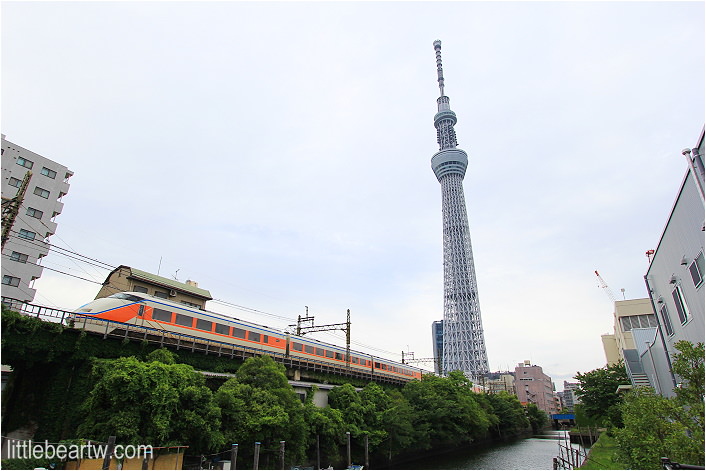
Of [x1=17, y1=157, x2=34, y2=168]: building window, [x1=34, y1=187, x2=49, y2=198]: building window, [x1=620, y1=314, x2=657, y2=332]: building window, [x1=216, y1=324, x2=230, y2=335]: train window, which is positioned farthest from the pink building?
[x1=17, y1=157, x2=34, y2=168]: building window

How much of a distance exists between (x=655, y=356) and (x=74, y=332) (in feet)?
96.8

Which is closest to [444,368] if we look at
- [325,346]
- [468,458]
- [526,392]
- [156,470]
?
[526,392]

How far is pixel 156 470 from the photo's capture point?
13688 mm

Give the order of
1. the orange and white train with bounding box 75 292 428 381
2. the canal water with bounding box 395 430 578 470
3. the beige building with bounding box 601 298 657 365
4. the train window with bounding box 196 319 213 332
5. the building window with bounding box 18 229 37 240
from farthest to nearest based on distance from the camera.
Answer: the beige building with bounding box 601 298 657 365 → the building window with bounding box 18 229 37 240 → the canal water with bounding box 395 430 578 470 → the train window with bounding box 196 319 213 332 → the orange and white train with bounding box 75 292 428 381

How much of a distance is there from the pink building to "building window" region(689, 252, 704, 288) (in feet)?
346

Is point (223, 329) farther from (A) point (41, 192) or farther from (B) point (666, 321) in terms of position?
(A) point (41, 192)

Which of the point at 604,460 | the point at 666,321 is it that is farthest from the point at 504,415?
the point at 666,321

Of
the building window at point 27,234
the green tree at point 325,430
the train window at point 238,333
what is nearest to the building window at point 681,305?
the green tree at point 325,430

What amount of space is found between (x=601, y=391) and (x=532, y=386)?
85.0 metres

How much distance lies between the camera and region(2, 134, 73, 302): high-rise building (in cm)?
3123

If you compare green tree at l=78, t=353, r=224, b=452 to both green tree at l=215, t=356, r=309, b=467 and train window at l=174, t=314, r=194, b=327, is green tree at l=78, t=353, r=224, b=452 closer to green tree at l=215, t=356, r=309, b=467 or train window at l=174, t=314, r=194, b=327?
green tree at l=215, t=356, r=309, b=467

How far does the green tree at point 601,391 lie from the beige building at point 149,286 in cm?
3335

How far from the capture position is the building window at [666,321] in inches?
688

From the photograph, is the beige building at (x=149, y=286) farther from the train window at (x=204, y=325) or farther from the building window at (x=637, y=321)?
the building window at (x=637, y=321)
